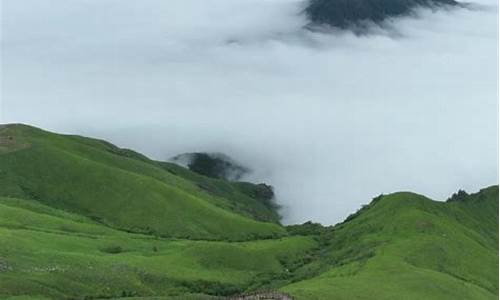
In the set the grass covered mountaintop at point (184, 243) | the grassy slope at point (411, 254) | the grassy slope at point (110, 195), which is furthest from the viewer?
the grassy slope at point (110, 195)

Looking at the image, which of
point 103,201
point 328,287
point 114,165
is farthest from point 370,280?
point 114,165

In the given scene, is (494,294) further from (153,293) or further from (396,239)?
(153,293)

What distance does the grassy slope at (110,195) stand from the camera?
Result: 150 meters

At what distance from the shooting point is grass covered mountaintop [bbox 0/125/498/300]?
82.4 metres

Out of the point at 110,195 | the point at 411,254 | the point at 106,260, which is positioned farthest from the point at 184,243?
the point at 411,254

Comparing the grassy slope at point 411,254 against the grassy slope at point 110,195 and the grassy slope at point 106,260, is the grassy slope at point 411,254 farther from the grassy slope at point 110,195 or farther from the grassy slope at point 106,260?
the grassy slope at point 110,195

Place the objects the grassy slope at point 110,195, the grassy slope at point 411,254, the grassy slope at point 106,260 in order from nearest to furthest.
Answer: the grassy slope at point 106,260
the grassy slope at point 411,254
the grassy slope at point 110,195

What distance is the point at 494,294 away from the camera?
98.6 meters

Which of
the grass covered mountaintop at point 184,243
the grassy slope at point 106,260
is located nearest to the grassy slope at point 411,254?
the grass covered mountaintop at point 184,243

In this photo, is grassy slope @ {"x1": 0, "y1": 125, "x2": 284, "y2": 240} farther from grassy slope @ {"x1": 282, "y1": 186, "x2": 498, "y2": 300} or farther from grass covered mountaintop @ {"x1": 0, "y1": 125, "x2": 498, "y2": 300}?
grassy slope @ {"x1": 282, "y1": 186, "x2": 498, "y2": 300}

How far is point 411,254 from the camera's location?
11069 cm

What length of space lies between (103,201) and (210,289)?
67.7m

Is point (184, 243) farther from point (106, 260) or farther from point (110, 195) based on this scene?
point (110, 195)

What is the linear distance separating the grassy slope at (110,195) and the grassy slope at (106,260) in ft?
42.1
